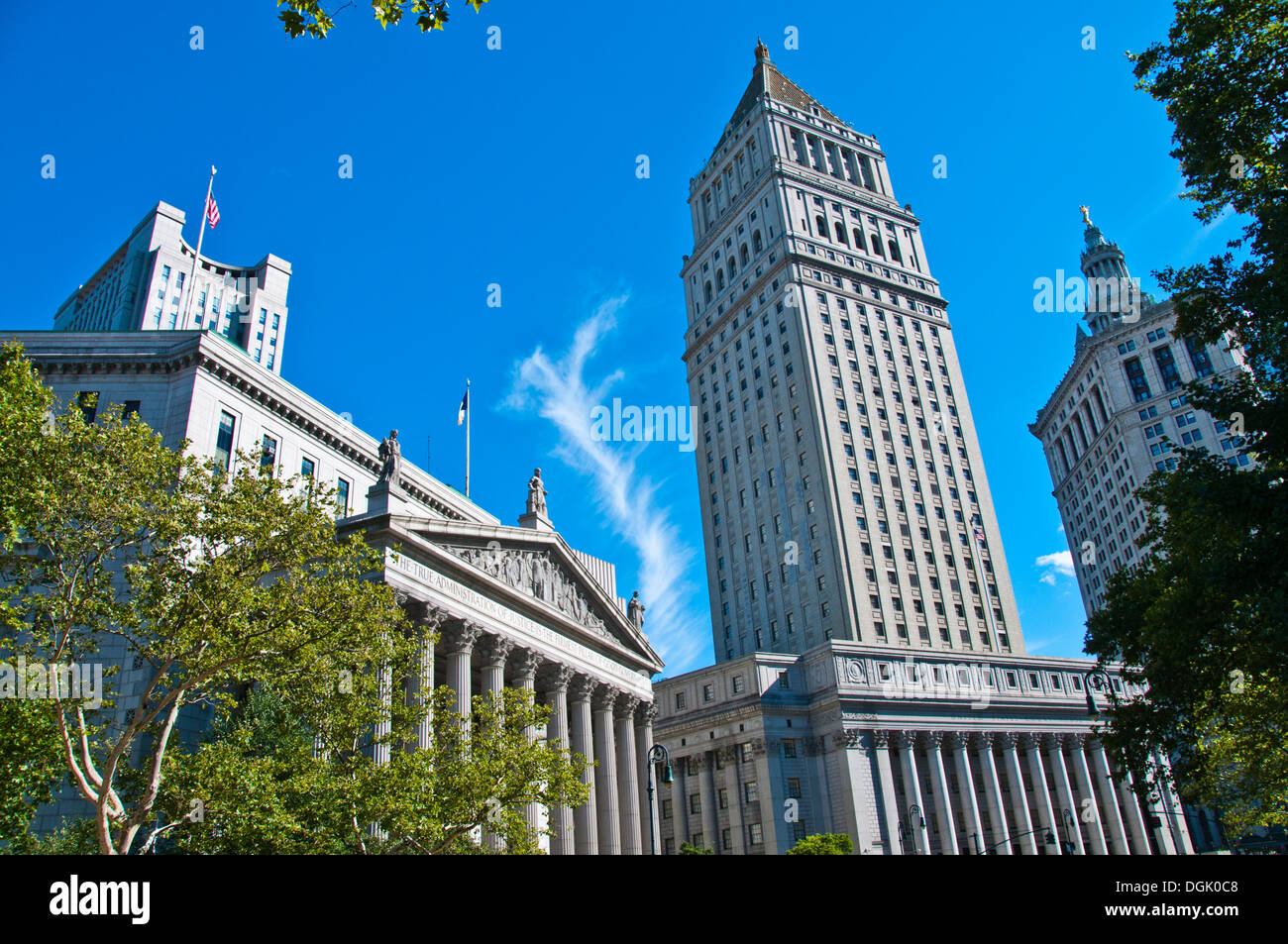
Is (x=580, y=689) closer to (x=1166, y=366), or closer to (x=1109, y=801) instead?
(x=1109, y=801)

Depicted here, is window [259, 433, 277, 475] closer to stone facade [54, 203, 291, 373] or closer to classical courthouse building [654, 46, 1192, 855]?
classical courthouse building [654, 46, 1192, 855]

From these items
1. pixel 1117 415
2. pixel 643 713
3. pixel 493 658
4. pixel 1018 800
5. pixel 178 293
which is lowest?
pixel 1018 800

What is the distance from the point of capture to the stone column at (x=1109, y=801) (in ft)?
260

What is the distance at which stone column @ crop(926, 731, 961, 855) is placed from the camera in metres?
70.9

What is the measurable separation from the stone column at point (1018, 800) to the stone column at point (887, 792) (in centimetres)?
1268

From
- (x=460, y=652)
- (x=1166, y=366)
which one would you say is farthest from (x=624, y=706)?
(x=1166, y=366)

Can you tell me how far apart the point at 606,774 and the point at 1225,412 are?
120 feet

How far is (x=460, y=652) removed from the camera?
1601 inches

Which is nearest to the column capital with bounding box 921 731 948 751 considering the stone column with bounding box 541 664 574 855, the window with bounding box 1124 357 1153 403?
the stone column with bounding box 541 664 574 855

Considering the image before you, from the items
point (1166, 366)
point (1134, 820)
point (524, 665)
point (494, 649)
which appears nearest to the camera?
point (494, 649)

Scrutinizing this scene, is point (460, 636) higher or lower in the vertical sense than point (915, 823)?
higher

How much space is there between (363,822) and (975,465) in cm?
8483

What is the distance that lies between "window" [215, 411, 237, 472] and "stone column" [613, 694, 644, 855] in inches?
1037

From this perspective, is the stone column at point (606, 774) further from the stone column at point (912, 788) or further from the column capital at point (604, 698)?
the stone column at point (912, 788)
